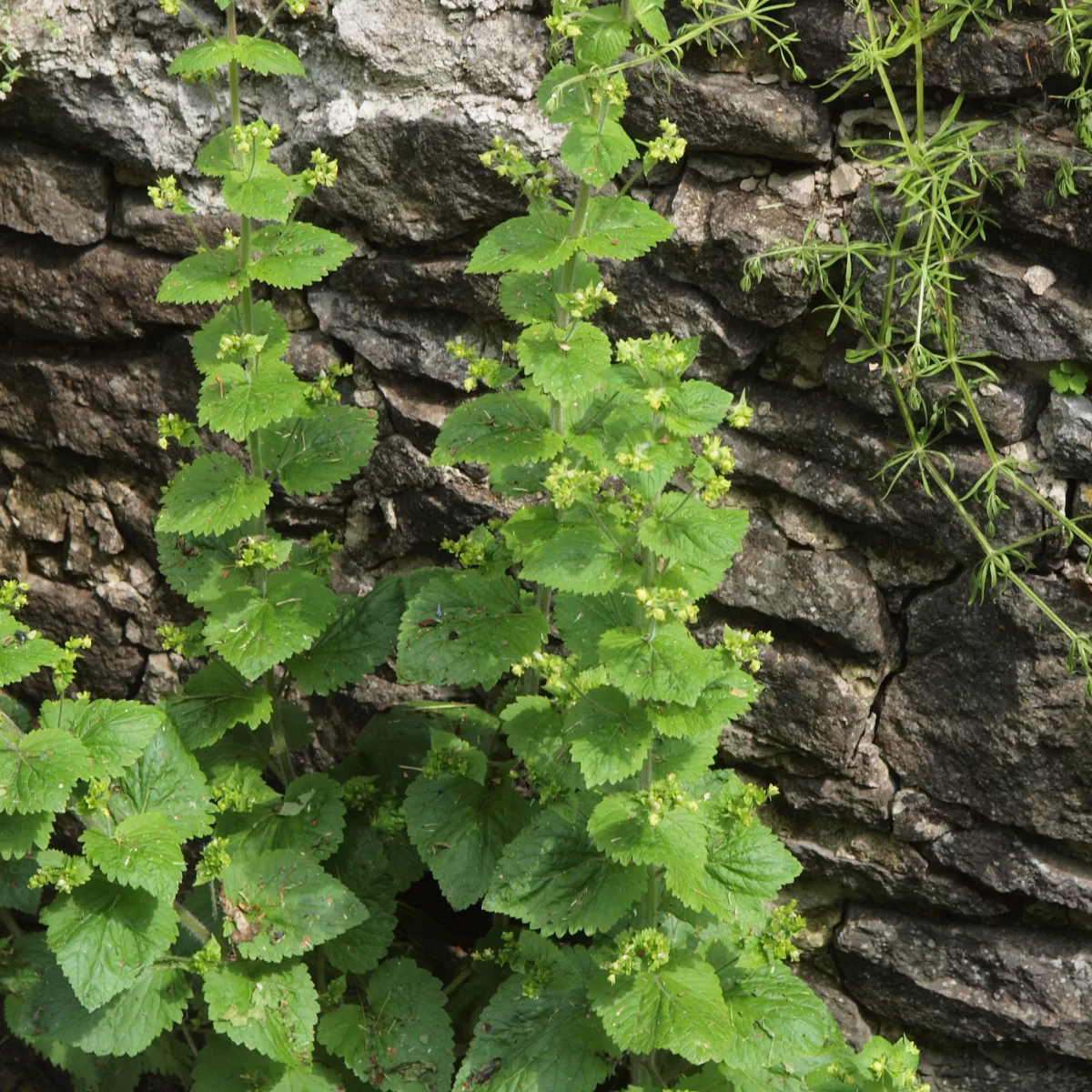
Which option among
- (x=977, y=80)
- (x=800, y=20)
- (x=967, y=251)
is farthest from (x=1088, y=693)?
(x=800, y=20)

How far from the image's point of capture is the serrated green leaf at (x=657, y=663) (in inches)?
87.9

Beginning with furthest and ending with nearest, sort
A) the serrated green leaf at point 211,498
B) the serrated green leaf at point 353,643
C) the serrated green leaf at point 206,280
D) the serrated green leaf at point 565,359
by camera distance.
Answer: the serrated green leaf at point 353,643, the serrated green leaf at point 211,498, the serrated green leaf at point 206,280, the serrated green leaf at point 565,359

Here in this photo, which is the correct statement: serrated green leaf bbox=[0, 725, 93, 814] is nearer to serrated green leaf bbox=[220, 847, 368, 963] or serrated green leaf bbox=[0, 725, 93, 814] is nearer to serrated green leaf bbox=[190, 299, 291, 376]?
serrated green leaf bbox=[220, 847, 368, 963]

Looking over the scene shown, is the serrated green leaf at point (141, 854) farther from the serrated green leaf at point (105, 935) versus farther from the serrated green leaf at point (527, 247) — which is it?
the serrated green leaf at point (527, 247)

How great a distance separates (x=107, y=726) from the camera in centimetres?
273

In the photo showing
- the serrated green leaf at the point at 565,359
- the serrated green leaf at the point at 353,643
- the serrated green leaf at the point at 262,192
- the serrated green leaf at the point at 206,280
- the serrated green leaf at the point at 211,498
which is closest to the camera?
the serrated green leaf at the point at 565,359

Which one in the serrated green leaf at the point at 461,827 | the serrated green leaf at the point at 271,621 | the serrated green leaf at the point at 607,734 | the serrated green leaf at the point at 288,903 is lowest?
the serrated green leaf at the point at 288,903

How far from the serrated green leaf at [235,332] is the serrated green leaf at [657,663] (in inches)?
42.1

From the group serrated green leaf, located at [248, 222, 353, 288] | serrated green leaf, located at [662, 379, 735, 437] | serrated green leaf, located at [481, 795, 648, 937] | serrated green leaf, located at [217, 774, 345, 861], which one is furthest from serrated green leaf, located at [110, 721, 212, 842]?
serrated green leaf, located at [662, 379, 735, 437]

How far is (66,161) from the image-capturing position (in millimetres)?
3445

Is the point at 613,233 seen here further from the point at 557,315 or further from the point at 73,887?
the point at 73,887

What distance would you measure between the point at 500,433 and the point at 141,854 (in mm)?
1198

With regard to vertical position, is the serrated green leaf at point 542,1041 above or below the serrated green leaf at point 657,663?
below

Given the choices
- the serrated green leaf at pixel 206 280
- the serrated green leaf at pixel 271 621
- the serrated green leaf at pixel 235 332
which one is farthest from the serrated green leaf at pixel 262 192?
the serrated green leaf at pixel 271 621
